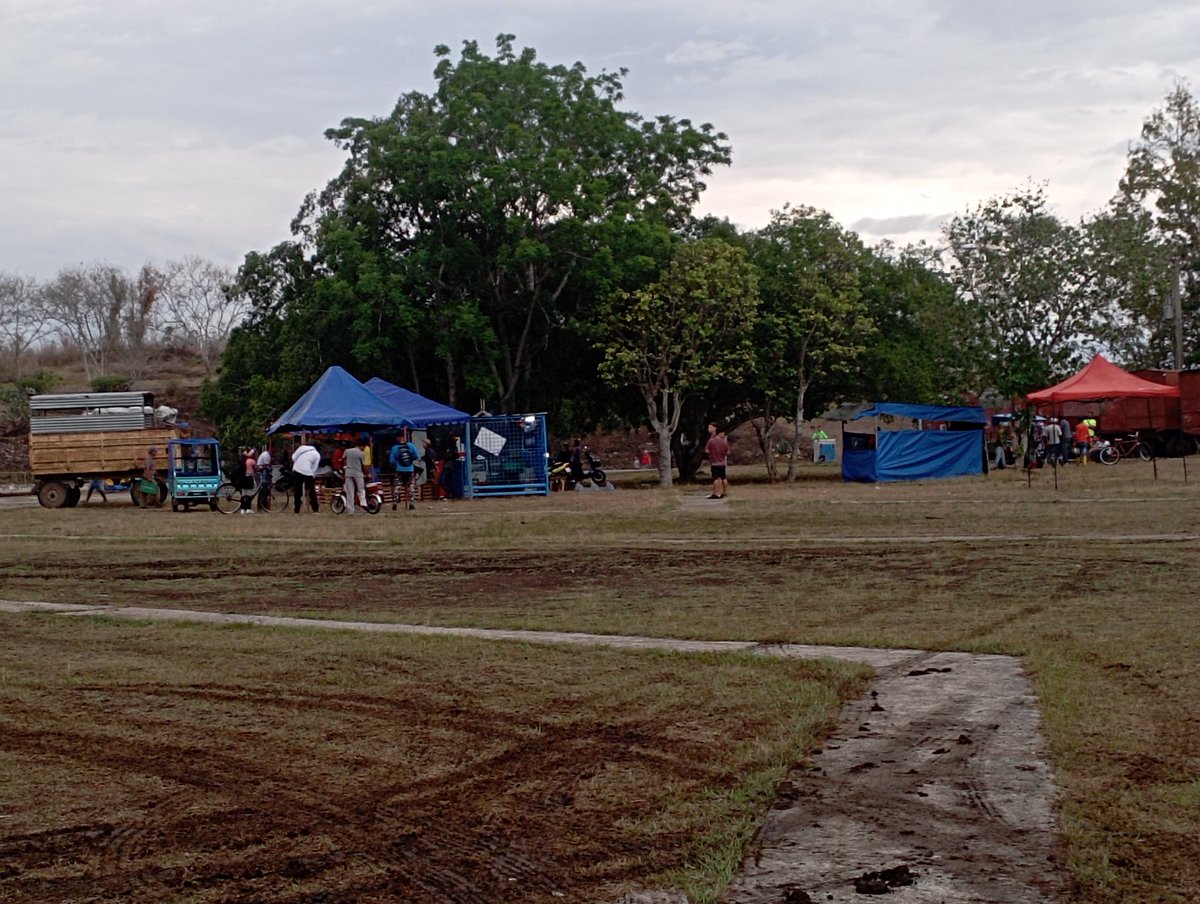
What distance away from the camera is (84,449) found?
3950 centimetres

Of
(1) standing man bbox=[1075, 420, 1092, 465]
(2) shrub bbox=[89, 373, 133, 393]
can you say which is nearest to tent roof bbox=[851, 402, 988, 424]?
(1) standing man bbox=[1075, 420, 1092, 465]

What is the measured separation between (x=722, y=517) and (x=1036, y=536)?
7.45 meters

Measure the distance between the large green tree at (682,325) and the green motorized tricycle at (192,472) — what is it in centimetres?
1256

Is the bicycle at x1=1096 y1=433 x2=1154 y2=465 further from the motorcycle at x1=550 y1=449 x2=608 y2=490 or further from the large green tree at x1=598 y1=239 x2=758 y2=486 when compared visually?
the motorcycle at x1=550 y1=449 x2=608 y2=490

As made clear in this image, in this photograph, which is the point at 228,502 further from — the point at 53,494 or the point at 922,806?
the point at 922,806

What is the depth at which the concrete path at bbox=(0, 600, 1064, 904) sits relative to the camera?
430cm

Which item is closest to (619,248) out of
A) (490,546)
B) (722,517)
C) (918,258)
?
(918,258)

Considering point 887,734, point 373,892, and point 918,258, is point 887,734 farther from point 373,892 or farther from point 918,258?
point 918,258

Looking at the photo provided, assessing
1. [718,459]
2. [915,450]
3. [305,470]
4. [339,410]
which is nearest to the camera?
[305,470]

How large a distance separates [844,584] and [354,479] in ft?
61.2

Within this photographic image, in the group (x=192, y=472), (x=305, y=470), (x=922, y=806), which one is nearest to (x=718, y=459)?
(x=305, y=470)

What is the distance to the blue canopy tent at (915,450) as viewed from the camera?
41500 mm

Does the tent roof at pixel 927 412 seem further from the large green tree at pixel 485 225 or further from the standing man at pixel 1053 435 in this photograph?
the large green tree at pixel 485 225

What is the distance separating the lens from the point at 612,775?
573 centimetres
